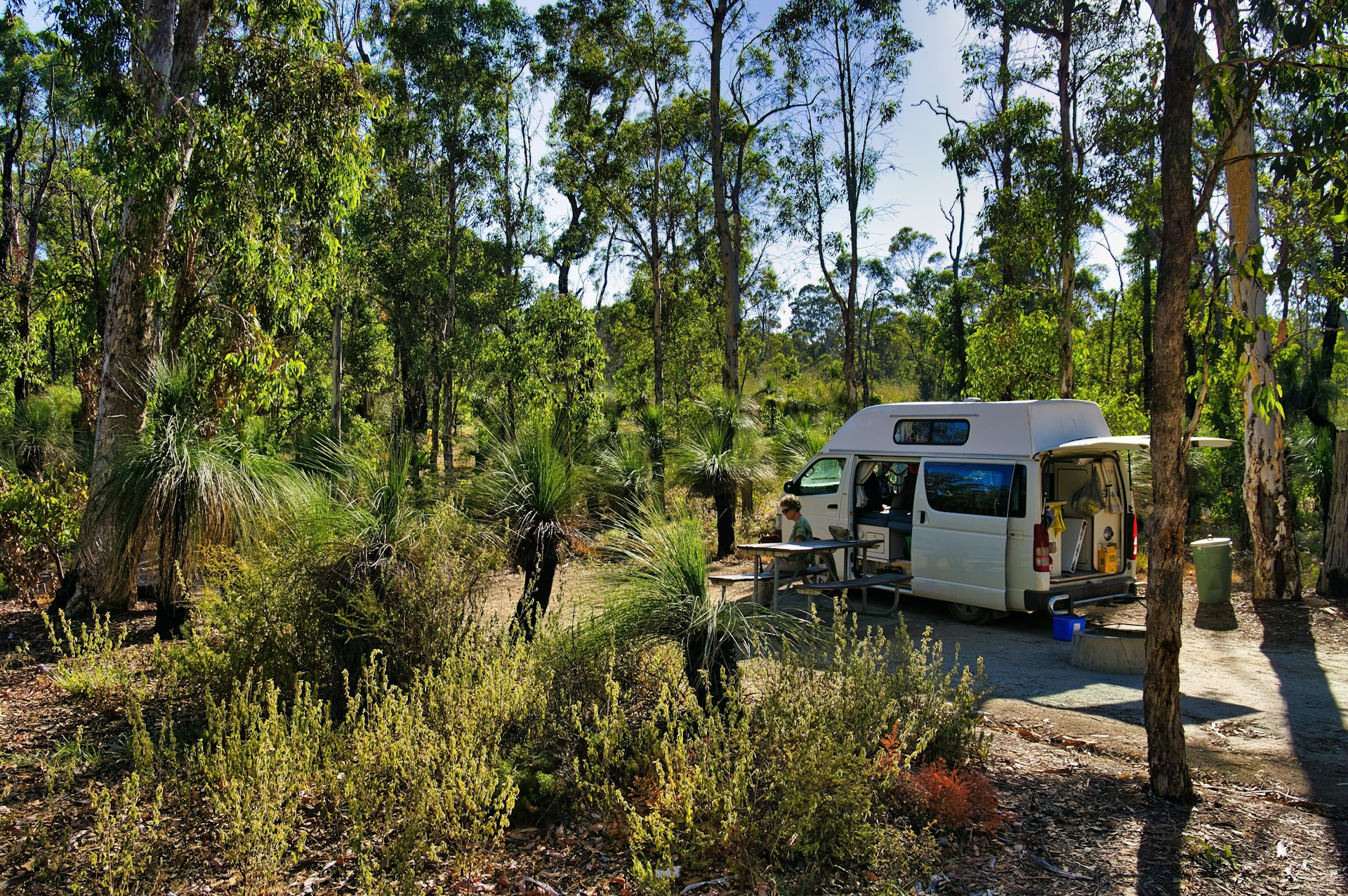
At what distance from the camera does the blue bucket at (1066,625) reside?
25.8ft

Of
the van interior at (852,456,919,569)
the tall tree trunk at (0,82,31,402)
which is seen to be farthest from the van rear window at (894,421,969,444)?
the tall tree trunk at (0,82,31,402)

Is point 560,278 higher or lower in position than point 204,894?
higher

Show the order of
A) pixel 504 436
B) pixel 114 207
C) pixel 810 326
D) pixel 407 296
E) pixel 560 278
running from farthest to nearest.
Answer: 1. pixel 810 326
2. pixel 560 278
3. pixel 407 296
4. pixel 114 207
5. pixel 504 436

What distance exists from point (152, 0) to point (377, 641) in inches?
272

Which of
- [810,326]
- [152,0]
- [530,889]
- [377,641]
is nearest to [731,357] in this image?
[152,0]

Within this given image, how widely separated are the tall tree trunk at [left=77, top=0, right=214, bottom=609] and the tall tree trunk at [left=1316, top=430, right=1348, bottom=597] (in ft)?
41.9

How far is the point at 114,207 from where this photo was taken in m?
8.78

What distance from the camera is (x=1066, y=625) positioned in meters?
7.91

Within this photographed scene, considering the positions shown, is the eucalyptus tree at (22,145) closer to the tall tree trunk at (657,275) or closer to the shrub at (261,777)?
the tall tree trunk at (657,275)

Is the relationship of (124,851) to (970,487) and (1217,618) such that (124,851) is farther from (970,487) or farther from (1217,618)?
(1217,618)

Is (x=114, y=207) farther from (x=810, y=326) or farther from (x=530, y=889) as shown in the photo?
(x=810, y=326)

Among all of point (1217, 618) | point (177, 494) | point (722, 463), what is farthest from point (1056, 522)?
point (177, 494)

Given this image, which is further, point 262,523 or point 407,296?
point 407,296

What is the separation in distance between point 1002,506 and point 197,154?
8.84 m
